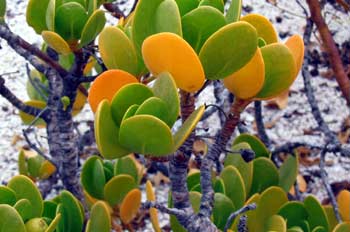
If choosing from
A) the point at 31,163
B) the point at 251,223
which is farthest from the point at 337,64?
the point at 31,163

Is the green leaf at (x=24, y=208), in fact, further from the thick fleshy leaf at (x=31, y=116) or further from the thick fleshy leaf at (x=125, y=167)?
the thick fleshy leaf at (x=31, y=116)

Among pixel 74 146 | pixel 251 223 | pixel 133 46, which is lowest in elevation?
pixel 251 223

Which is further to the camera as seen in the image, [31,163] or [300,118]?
[300,118]

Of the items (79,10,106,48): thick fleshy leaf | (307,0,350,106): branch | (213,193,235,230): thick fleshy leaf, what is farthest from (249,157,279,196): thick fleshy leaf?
(79,10,106,48): thick fleshy leaf

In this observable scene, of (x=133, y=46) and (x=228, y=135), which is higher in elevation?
(x=133, y=46)

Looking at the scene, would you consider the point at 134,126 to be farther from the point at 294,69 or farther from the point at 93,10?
the point at 93,10

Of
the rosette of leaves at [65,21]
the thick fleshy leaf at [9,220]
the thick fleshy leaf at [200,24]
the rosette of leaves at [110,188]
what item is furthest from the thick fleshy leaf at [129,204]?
the thick fleshy leaf at [200,24]
